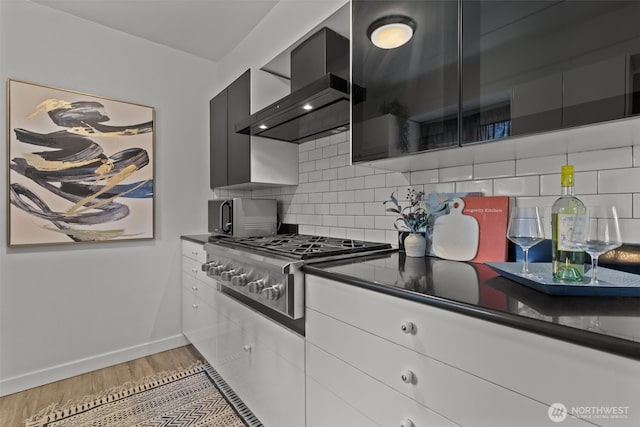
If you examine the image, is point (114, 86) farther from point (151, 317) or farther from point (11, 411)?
point (11, 411)

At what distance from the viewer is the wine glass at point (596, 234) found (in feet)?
2.51

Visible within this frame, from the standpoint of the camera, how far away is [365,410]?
0.95 meters

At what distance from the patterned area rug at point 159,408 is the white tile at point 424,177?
167cm

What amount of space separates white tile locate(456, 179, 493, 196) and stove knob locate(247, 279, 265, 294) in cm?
106

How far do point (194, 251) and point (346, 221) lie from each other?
51.7 inches

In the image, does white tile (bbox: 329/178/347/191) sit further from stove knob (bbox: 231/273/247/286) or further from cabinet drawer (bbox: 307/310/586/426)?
cabinet drawer (bbox: 307/310/586/426)

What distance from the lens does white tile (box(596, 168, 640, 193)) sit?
3.14 ft

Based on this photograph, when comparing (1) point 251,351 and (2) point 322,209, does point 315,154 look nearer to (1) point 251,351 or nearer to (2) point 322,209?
(2) point 322,209

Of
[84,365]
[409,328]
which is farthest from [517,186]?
[84,365]

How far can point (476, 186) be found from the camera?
1.36 metres

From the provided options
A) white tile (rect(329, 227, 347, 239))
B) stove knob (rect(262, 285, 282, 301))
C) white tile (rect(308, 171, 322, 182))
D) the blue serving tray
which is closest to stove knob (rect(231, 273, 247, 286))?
stove knob (rect(262, 285, 282, 301))

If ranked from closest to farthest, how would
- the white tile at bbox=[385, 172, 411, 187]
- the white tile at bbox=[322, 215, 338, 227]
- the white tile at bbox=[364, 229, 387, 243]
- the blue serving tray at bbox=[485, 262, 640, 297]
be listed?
the blue serving tray at bbox=[485, 262, 640, 297], the white tile at bbox=[385, 172, 411, 187], the white tile at bbox=[364, 229, 387, 243], the white tile at bbox=[322, 215, 338, 227]

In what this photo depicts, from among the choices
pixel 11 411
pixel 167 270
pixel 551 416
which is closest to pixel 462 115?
pixel 551 416

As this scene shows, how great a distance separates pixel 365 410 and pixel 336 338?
0.78ft
